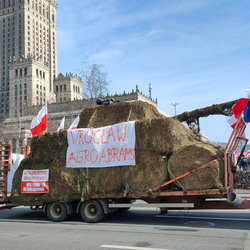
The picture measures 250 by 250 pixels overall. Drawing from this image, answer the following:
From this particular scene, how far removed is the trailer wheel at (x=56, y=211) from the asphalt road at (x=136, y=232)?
0.24 m

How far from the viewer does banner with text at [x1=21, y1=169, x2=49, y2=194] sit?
10.7 metres

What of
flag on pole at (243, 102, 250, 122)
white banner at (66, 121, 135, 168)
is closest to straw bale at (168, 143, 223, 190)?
white banner at (66, 121, 135, 168)

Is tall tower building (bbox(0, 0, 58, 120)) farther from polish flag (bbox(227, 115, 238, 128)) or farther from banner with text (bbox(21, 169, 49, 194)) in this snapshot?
polish flag (bbox(227, 115, 238, 128))

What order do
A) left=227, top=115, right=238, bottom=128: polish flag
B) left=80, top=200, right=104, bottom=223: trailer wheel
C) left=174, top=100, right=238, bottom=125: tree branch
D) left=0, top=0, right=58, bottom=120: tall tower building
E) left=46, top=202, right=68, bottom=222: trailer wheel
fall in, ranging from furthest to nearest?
left=0, top=0, right=58, bottom=120: tall tower building → left=227, top=115, right=238, bottom=128: polish flag → left=174, top=100, right=238, bottom=125: tree branch → left=46, top=202, right=68, bottom=222: trailer wheel → left=80, top=200, right=104, bottom=223: trailer wheel

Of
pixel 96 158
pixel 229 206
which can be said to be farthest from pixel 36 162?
pixel 229 206

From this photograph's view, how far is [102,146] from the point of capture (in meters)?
10.4

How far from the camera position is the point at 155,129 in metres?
9.59

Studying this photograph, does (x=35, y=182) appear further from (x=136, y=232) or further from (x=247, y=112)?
(x=247, y=112)

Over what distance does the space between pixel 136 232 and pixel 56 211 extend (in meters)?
3.50

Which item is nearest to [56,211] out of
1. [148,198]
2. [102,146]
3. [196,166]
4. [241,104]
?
[102,146]

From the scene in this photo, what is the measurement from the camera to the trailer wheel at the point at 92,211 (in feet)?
32.5

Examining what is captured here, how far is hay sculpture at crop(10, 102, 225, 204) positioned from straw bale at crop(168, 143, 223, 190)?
29mm

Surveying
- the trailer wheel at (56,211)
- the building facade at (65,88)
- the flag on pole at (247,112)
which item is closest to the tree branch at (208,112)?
the flag on pole at (247,112)

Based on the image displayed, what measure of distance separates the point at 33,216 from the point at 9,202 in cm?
126
